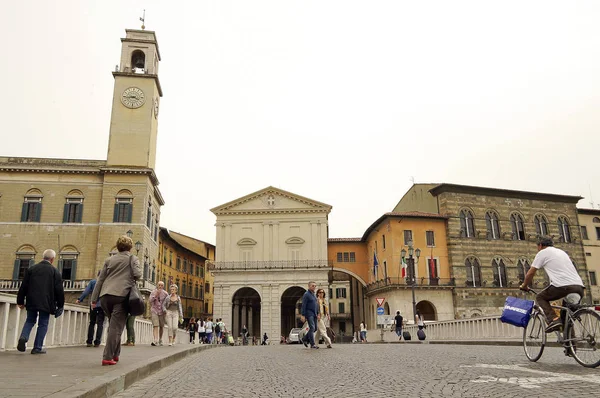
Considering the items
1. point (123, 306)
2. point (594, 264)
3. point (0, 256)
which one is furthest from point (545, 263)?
A: point (594, 264)

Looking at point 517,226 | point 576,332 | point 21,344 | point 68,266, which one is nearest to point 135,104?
point 68,266

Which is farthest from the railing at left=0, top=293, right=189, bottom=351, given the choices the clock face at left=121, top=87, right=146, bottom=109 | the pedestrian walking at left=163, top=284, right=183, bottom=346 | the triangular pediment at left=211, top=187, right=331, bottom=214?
the triangular pediment at left=211, top=187, right=331, bottom=214

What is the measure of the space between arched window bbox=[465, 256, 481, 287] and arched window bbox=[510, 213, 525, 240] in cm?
514

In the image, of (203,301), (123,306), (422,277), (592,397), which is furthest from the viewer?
(203,301)

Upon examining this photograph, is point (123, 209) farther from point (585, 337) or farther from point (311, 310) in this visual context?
point (585, 337)

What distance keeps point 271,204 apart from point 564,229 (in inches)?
1157

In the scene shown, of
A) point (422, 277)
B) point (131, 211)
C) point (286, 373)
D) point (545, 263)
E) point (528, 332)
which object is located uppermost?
point (131, 211)

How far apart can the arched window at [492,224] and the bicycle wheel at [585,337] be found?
41165 mm

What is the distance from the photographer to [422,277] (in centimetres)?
4322

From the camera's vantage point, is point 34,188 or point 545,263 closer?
point 545,263

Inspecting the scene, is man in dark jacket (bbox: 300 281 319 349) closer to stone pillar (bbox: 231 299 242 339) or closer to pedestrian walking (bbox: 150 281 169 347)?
pedestrian walking (bbox: 150 281 169 347)

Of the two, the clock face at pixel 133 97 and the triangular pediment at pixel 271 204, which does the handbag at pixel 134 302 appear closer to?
the clock face at pixel 133 97

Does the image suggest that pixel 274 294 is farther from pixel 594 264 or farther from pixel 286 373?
pixel 286 373

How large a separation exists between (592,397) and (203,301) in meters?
68.2
